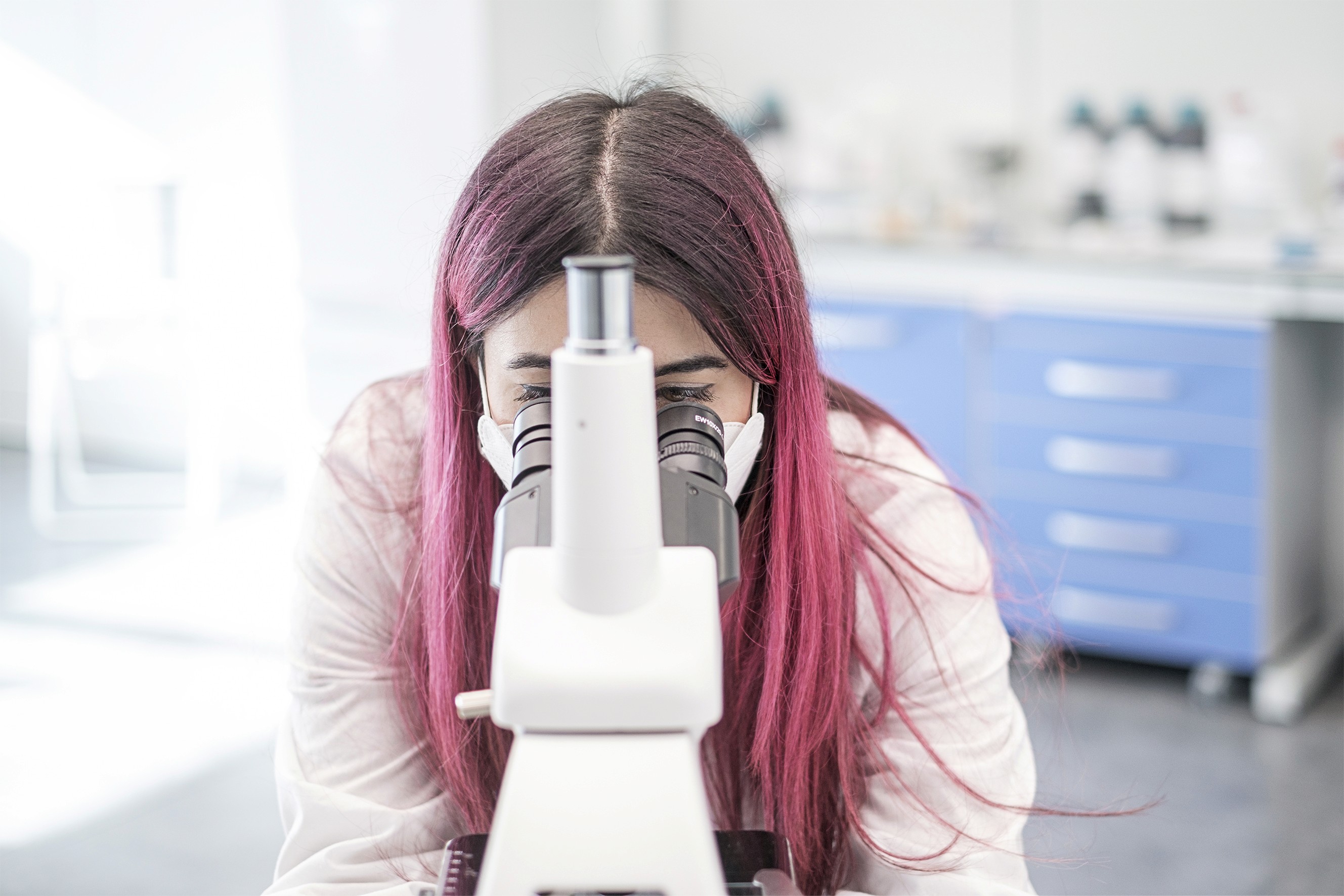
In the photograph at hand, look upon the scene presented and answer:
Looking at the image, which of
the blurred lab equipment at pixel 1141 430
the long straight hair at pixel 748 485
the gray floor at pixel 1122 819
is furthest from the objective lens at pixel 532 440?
the blurred lab equipment at pixel 1141 430

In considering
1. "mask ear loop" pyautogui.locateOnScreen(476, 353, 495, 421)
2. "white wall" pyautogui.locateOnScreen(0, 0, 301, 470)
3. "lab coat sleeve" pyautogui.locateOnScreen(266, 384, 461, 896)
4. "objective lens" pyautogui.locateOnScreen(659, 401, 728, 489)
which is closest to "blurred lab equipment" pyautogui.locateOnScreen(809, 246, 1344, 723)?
"lab coat sleeve" pyautogui.locateOnScreen(266, 384, 461, 896)

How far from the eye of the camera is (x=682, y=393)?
3.37 feet

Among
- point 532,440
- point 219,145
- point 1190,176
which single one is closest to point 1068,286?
point 1190,176

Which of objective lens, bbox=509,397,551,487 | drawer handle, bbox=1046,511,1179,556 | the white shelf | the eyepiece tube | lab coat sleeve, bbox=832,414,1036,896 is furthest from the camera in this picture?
drawer handle, bbox=1046,511,1179,556

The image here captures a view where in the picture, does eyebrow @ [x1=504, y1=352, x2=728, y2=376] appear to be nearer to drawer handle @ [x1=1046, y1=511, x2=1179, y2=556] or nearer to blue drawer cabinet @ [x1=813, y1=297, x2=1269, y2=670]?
blue drawer cabinet @ [x1=813, y1=297, x2=1269, y2=670]

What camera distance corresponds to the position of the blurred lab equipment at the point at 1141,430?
2699 mm

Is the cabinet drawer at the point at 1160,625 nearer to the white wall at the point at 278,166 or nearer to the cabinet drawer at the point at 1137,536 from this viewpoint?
the cabinet drawer at the point at 1137,536

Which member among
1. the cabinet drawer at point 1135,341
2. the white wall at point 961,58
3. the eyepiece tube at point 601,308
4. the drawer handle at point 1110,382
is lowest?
the eyepiece tube at point 601,308

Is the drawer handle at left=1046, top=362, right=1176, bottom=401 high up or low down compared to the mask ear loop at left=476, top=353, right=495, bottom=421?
up

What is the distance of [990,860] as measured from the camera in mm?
Result: 1120

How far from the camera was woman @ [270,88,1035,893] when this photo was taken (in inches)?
41.2

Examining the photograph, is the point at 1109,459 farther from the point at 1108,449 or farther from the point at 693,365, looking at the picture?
the point at 693,365

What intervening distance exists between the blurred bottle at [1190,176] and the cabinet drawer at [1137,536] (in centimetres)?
70

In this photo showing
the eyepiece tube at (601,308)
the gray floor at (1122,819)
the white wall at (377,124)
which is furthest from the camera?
the white wall at (377,124)
